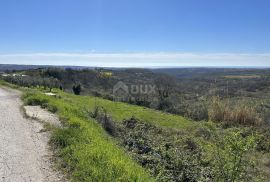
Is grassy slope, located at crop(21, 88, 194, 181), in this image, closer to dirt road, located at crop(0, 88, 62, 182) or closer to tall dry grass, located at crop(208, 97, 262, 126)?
dirt road, located at crop(0, 88, 62, 182)

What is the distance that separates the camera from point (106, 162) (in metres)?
6.62

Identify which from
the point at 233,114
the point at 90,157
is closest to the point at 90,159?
the point at 90,157

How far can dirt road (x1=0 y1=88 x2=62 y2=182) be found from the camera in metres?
6.32

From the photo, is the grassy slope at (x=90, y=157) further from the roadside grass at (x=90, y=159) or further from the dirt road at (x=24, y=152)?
the dirt road at (x=24, y=152)

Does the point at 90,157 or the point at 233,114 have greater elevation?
the point at 90,157

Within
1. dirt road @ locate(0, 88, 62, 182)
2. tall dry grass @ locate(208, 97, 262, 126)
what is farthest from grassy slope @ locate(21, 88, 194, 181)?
tall dry grass @ locate(208, 97, 262, 126)

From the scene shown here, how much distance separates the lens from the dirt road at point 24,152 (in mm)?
6320

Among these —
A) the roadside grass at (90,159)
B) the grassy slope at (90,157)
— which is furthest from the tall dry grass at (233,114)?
the roadside grass at (90,159)

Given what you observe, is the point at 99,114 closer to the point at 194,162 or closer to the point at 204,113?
the point at 194,162

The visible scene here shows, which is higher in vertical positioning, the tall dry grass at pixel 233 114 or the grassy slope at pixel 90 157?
the grassy slope at pixel 90 157

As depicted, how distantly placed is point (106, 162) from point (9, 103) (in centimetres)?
1019

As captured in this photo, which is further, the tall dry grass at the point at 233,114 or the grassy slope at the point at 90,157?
the tall dry grass at the point at 233,114

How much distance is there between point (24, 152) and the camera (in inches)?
306

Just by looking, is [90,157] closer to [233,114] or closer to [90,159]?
[90,159]
